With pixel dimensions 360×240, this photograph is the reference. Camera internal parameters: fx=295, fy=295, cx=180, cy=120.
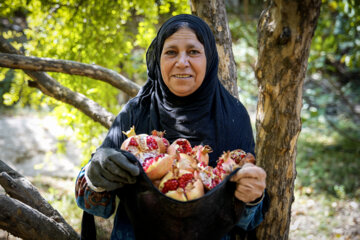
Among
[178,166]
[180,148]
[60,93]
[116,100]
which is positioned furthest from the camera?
[116,100]

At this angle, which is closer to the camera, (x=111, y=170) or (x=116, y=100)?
(x=111, y=170)

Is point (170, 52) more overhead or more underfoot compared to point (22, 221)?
more overhead

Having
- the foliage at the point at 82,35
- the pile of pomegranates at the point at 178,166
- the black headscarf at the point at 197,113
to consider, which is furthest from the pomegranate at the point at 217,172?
the foliage at the point at 82,35

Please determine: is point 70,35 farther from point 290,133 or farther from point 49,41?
point 290,133

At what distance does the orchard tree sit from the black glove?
540 millimetres

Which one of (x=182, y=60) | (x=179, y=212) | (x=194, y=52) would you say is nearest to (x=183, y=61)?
(x=182, y=60)

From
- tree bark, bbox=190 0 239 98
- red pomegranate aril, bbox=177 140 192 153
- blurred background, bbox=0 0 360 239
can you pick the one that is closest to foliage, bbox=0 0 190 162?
blurred background, bbox=0 0 360 239

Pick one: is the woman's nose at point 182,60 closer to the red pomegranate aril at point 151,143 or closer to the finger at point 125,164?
the red pomegranate aril at point 151,143

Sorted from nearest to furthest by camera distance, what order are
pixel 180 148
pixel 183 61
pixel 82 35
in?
pixel 180 148 → pixel 183 61 → pixel 82 35

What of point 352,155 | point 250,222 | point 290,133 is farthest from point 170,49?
point 352,155

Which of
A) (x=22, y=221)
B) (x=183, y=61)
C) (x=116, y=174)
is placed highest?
(x=183, y=61)

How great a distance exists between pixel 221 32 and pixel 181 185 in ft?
5.30

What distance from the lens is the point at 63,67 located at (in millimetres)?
2584

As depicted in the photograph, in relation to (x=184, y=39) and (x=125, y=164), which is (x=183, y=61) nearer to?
(x=184, y=39)
